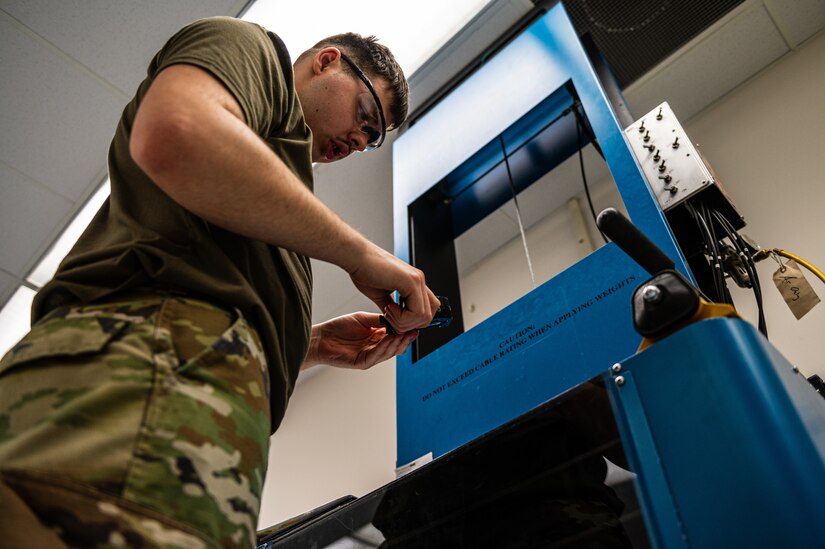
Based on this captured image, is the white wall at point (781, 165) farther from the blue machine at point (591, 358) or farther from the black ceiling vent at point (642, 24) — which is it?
the blue machine at point (591, 358)

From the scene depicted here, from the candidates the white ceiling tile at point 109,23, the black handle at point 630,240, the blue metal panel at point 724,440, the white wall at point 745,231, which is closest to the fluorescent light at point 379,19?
the white ceiling tile at point 109,23

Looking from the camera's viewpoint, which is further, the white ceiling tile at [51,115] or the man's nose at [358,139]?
the white ceiling tile at [51,115]

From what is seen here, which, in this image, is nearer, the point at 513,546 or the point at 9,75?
the point at 513,546

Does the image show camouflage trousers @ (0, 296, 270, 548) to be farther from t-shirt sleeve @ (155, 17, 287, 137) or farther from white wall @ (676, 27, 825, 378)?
white wall @ (676, 27, 825, 378)

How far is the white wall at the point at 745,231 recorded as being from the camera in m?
1.56

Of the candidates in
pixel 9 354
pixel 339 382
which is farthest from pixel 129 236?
pixel 339 382

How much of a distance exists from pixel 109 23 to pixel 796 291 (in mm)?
2184

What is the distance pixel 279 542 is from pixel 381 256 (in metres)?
0.56

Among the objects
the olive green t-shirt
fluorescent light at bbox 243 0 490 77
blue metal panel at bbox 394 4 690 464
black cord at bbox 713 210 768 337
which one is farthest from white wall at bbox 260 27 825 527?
the olive green t-shirt

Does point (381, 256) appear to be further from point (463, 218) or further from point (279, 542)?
point (463, 218)

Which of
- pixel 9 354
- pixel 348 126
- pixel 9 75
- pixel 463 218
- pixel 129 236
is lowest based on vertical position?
pixel 9 354

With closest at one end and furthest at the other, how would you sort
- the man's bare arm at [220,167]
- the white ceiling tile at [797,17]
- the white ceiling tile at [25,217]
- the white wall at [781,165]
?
the man's bare arm at [220,167] → the white wall at [781,165] → the white ceiling tile at [797,17] → the white ceiling tile at [25,217]

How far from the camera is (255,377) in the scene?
1.88 feet

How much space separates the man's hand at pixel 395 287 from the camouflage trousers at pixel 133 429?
0.21 meters
